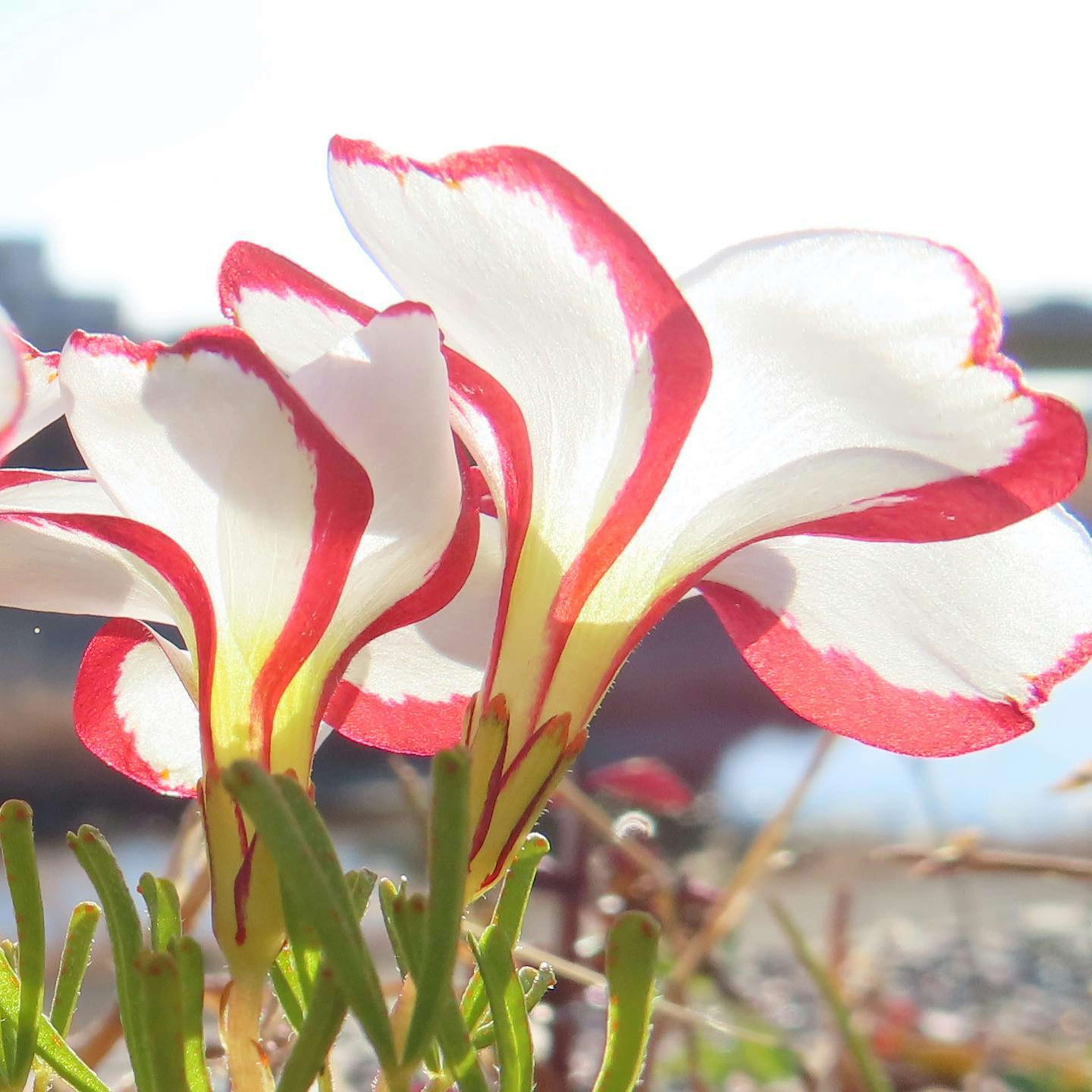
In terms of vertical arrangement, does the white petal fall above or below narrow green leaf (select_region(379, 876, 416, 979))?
above

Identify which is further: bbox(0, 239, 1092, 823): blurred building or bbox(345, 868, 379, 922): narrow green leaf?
bbox(0, 239, 1092, 823): blurred building

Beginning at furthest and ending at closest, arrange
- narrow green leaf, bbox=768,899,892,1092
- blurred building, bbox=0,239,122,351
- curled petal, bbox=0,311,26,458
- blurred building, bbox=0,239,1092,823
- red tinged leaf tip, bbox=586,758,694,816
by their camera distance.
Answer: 1. blurred building, bbox=0,239,122,351
2. blurred building, bbox=0,239,1092,823
3. red tinged leaf tip, bbox=586,758,694,816
4. narrow green leaf, bbox=768,899,892,1092
5. curled petal, bbox=0,311,26,458

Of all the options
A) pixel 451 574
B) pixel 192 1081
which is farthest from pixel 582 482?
pixel 192 1081

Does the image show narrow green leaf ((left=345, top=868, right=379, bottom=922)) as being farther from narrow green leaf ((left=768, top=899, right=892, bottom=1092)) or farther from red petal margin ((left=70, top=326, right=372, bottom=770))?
narrow green leaf ((left=768, top=899, right=892, bottom=1092))

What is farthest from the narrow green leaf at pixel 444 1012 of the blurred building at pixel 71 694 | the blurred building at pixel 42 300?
the blurred building at pixel 42 300

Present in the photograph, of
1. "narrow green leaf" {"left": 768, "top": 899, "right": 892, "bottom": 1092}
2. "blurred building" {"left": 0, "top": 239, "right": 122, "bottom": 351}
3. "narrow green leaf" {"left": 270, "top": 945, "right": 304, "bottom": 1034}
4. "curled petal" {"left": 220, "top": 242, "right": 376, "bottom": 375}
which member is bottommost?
"blurred building" {"left": 0, "top": 239, "right": 122, "bottom": 351}

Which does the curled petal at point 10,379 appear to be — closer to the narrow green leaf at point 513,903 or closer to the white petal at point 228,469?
the white petal at point 228,469

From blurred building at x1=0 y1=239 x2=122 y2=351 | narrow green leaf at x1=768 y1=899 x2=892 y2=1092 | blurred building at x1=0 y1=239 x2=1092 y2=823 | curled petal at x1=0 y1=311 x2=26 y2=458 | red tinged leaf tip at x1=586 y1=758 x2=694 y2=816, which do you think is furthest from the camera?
blurred building at x1=0 y1=239 x2=122 y2=351

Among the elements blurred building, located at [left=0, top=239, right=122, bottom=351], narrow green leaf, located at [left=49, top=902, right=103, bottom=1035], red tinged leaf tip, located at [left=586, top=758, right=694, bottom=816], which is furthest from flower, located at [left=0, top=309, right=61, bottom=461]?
blurred building, located at [left=0, top=239, right=122, bottom=351]
